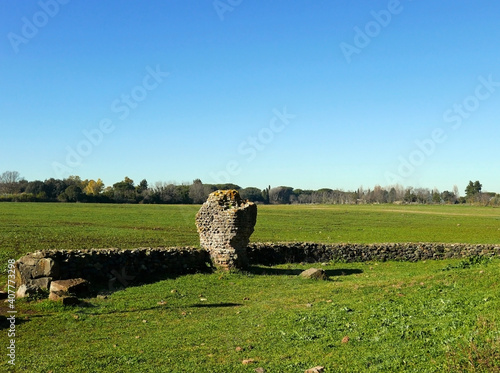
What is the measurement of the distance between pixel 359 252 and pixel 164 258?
1335 cm

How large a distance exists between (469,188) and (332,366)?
172993 millimetres

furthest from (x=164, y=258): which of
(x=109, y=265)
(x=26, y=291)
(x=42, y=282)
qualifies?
(x=26, y=291)

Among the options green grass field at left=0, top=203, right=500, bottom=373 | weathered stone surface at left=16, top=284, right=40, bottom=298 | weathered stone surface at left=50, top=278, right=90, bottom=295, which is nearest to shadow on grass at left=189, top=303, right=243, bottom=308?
green grass field at left=0, top=203, right=500, bottom=373

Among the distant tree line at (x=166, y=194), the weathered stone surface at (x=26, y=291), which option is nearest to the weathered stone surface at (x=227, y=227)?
the weathered stone surface at (x=26, y=291)

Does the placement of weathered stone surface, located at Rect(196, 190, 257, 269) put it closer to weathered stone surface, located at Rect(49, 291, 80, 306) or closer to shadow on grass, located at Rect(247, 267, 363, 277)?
shadow on grass, located at Rect(247, 267, 363, 277)

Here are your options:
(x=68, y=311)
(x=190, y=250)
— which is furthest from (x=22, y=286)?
(x=190, y=250)

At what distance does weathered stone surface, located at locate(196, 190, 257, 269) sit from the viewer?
20.3 metres

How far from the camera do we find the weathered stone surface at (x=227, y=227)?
20297 mm

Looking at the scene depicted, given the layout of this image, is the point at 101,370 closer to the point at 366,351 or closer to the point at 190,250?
the point at 366,351

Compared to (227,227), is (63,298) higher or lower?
lower

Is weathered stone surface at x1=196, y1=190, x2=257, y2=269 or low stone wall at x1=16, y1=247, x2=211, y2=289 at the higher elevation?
weathered stone surface at x1=196, y1=190, x2=257, y2=269

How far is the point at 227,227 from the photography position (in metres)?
20.4

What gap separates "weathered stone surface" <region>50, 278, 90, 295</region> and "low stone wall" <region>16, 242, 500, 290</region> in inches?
35.0

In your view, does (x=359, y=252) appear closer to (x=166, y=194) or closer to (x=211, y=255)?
(x=211, y=255)
